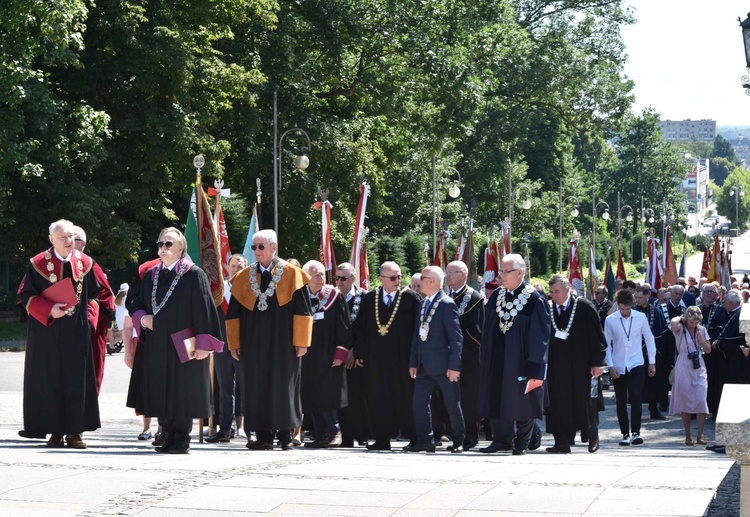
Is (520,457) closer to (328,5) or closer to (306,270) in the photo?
(306,270)

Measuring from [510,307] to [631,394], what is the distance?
12.0ft

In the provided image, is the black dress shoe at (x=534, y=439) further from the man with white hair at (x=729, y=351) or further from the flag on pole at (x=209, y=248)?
the man with white hair at (x=729, y=351)

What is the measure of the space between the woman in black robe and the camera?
7.25 metres

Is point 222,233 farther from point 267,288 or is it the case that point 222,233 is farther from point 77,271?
point 77,271

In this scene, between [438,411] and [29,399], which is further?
[438,411]

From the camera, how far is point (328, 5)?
3691 cm

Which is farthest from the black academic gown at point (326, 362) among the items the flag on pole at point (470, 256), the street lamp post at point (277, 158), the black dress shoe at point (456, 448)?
the street lamp post at point (277, 158)

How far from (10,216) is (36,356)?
21.6 m

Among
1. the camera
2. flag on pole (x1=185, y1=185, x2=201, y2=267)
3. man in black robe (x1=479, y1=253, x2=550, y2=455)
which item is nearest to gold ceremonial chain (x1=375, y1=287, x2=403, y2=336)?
man in black robe (x1=479, y1=253, x2=550, y2=455)

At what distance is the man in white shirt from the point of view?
49.2 ft

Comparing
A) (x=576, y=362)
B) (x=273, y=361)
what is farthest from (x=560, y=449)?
(x=273, y=361)

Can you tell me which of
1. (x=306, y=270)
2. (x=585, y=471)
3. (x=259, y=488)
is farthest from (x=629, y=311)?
(x=259, y=488)

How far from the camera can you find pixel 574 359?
43.7 feet

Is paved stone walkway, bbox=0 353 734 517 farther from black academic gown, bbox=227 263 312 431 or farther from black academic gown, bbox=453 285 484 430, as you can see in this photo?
black academic gown, bbox=453 285 484 430
